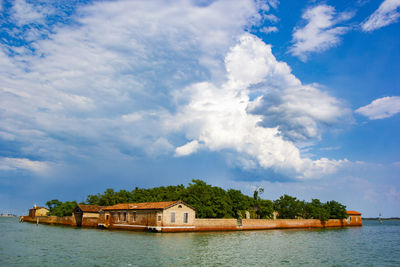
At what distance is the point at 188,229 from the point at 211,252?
25048 millimetres

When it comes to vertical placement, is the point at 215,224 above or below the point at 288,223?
above

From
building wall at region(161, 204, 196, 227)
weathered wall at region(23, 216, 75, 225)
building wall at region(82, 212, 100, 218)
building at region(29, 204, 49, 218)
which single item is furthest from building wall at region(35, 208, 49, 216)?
building wall at region(161, 204, 196, 227)

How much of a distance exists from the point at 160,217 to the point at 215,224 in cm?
1317

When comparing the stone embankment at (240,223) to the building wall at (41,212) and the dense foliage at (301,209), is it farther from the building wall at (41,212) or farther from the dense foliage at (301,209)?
the building wall at (41,212)

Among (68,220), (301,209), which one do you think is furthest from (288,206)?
(68,220)

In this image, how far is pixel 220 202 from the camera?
204 ft

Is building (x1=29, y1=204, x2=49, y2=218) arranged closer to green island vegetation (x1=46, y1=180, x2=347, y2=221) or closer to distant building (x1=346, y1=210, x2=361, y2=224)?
green island vegetation (x1=46, y1=180, x2=347, y2=221)

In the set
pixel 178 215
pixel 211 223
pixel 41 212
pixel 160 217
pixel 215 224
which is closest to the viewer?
pixel 160 217

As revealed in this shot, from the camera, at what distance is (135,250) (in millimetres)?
29234

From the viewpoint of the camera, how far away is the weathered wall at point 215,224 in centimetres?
5561

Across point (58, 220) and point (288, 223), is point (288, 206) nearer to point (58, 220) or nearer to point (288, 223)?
point (288, 223)

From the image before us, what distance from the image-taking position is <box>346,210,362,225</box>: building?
3898 inches

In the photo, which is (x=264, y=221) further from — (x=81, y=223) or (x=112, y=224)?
(x=81, y=223)

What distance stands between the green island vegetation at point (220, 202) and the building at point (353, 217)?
7.15 metres
